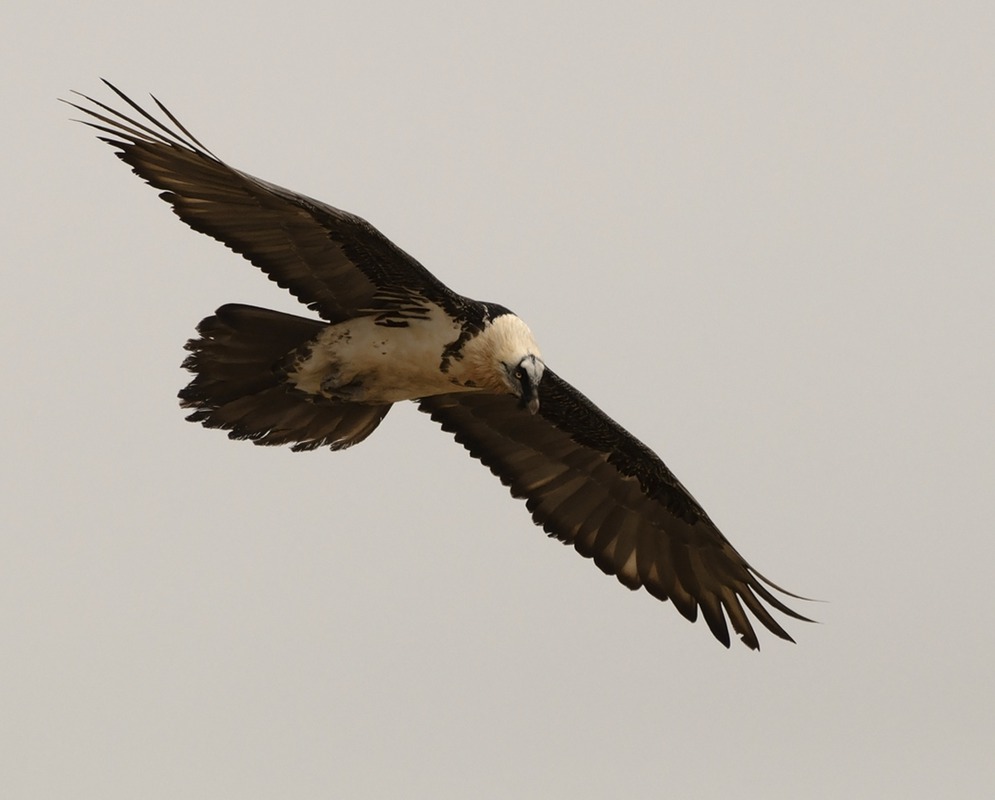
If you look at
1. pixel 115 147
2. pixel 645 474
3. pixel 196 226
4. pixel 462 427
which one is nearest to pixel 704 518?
pixel 645 474

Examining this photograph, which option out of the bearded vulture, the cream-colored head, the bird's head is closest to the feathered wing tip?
the bearded vulture

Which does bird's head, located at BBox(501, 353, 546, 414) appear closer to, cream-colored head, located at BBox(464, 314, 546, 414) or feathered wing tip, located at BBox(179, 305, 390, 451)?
cream-colored head, located at BBox(464, 314, 546, 414)

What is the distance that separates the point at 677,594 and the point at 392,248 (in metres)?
3.36

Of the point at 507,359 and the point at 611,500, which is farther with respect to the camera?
the point at 611,500

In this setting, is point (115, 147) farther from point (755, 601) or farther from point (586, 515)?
point (755, 601)

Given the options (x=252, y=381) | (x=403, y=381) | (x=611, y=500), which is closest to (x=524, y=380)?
(x=403, y=381)

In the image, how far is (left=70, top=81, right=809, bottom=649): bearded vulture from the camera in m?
9.48

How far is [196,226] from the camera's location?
957 centimetres

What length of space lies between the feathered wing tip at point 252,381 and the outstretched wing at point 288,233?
265mm

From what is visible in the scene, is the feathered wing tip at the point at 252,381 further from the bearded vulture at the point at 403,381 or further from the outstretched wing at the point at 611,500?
the outstretched wing at the point at 611,500

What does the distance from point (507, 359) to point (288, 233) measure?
1491 mm

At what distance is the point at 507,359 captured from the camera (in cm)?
959

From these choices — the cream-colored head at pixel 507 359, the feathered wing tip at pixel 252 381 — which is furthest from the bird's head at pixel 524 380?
the feathered wing tip at pixel 252 381

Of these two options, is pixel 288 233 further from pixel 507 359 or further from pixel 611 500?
pixel 611 500
